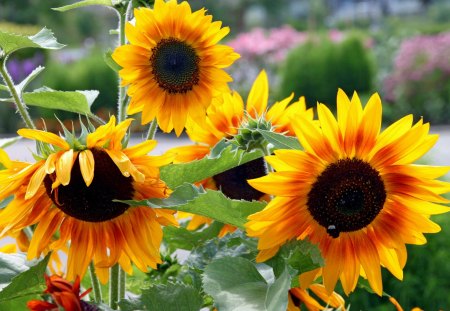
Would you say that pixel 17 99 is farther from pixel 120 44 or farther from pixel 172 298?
pixel 172 298

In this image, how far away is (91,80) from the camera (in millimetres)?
11844

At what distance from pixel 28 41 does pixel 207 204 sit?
0.29m

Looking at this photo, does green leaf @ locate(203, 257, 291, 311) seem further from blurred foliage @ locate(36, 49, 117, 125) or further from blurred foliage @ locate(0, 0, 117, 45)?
blurred foliage @ locate(0, 0, 117, 45)

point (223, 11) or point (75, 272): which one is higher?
point (75, 272)

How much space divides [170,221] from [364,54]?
10696mm

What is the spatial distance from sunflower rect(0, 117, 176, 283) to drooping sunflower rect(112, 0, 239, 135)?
152 mm

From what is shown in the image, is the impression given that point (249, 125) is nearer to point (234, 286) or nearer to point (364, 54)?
point (234, 286)

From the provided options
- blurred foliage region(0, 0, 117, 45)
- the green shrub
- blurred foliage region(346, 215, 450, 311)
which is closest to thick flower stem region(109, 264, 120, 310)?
blurred foliage region(346, 215, 450, 311)

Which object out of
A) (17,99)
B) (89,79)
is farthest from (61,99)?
(89,79)

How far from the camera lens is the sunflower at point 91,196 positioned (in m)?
0.92

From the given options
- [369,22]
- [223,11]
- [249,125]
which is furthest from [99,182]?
[223,11]

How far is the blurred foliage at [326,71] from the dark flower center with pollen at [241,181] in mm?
9970

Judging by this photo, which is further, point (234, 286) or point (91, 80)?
point (91, 80)

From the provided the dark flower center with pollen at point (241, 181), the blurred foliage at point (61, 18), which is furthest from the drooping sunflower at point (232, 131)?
the blurred foliage at point (61, 18)
